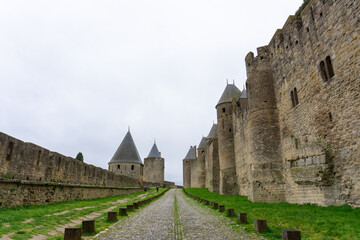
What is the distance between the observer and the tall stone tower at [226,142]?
76.2 feet

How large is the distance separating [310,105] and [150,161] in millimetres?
52523

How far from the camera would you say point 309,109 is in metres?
11.2

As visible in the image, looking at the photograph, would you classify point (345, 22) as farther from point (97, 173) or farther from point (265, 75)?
point (97, 173)

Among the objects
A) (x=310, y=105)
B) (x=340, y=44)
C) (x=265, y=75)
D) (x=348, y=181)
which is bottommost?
(x=348, y=181)

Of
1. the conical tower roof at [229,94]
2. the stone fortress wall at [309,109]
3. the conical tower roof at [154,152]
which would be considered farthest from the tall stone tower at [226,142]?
the conical tower roof at [154,152]

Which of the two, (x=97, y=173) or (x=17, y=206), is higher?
(x=97, y=173)

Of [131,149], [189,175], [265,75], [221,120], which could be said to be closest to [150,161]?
[189,175]

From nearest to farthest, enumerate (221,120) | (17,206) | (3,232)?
1. (3,232)
2. (17,206)
3. (221,120)

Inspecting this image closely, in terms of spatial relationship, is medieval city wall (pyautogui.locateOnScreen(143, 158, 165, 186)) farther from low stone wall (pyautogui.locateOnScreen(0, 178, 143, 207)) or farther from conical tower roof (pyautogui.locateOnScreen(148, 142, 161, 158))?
low stone wall (pyautogui.locateOnScreen(0, 178, 143, 207))

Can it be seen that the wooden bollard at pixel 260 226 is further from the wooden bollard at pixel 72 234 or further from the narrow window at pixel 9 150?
the narrow window at pixel 9 150

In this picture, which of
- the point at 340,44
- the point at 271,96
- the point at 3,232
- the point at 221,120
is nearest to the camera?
the point at 3,232

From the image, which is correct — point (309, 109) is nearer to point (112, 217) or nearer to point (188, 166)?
point (112, 217)

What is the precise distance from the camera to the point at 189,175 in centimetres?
5678

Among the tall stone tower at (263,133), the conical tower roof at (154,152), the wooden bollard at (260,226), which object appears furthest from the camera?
the conical tower roof at (154,152)
